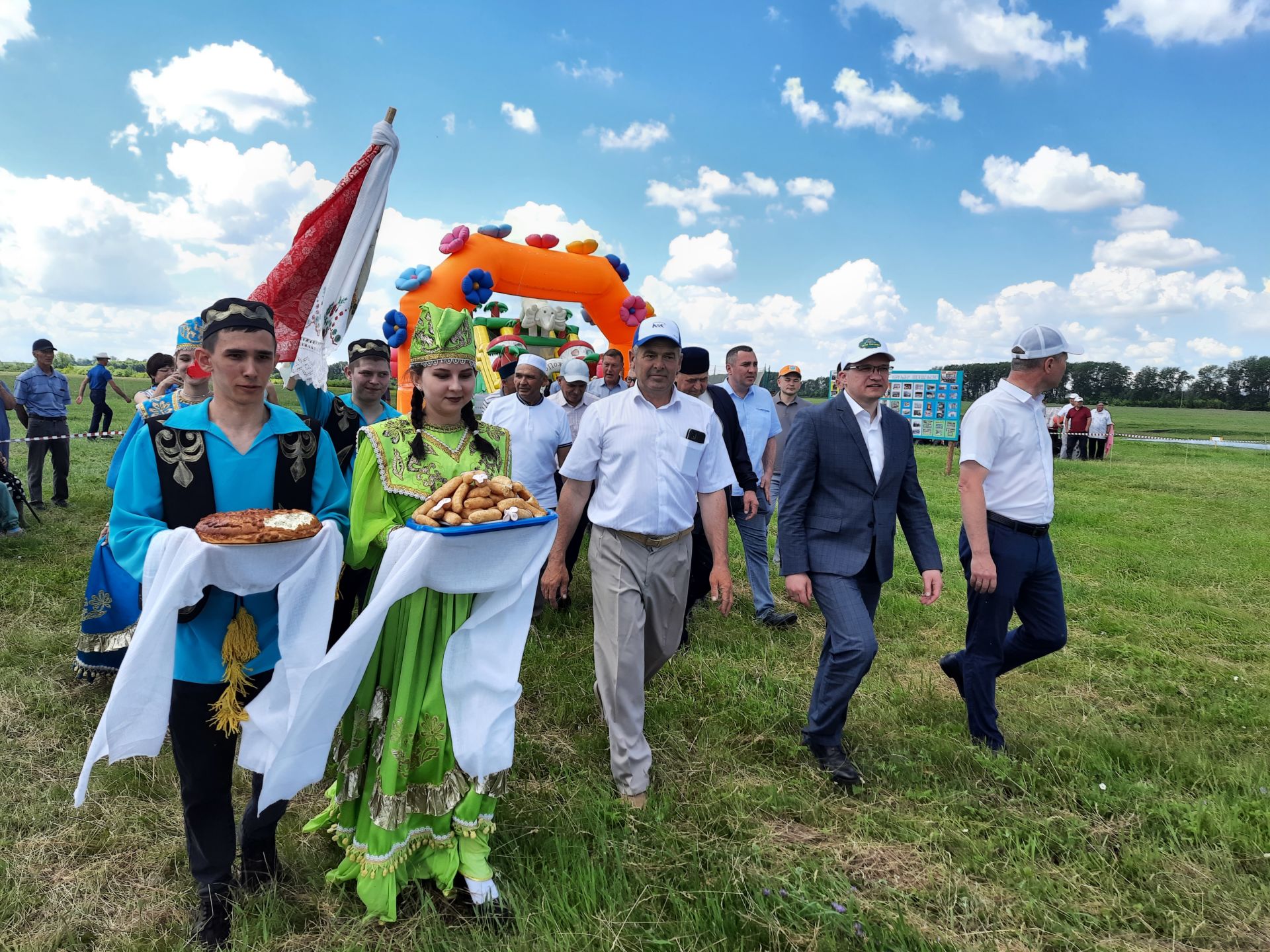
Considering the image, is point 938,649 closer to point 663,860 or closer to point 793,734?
point 793,734

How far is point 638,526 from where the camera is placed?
3393 mm

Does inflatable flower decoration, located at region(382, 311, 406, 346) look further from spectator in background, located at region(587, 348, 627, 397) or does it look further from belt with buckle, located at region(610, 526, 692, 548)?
belt with buckle, located at region(610, 526, 692, 548)

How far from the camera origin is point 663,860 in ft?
9.27

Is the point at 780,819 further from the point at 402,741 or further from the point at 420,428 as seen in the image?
the point at 420,428

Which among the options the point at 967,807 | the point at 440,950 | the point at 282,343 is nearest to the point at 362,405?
the point at 282,343

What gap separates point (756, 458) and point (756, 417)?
0.43 metres

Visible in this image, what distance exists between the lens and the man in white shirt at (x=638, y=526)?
11.0ft

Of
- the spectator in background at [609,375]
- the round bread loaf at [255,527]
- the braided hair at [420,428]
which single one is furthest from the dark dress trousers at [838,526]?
the spectator in background at [609,375]

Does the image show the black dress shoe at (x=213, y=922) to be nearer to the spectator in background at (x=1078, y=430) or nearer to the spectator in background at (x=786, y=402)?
the spectator in background at (x=786, y=402)

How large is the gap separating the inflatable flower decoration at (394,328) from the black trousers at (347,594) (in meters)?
8.85

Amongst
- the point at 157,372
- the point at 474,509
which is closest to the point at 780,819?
the point at 474,509

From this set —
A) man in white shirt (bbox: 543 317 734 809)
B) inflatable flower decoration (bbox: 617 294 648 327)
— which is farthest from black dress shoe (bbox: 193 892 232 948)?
inflatable flower decoration (bbox: 617 294 648 327)

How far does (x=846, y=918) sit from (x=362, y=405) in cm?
350

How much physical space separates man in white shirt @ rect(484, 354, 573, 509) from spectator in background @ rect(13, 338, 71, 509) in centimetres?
735
